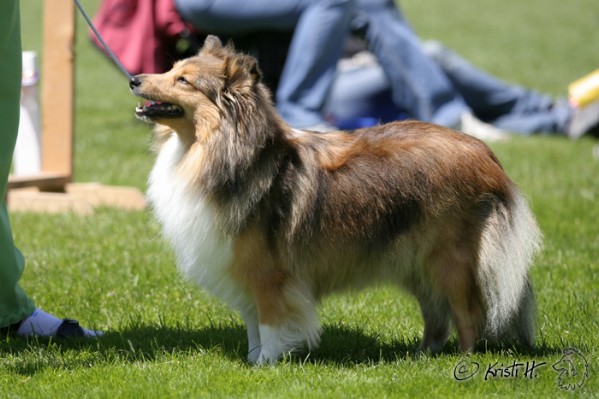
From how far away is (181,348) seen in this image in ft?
14.4

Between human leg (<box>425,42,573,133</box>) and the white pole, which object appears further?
human leg (<box>425,42,573,133</box>)

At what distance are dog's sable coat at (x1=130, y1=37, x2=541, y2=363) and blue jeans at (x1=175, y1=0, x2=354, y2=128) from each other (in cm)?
338

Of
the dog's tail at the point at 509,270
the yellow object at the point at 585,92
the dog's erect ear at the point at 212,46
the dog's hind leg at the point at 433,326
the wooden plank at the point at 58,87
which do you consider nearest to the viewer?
the dog's tail at the point at 509,270

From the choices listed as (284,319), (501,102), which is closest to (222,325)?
(284,319)

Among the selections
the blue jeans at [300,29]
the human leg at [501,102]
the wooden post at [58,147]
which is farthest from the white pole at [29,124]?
the human leg at [501,102]

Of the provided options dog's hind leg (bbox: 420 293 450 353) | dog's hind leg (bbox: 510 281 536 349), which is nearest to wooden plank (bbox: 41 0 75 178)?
dog's hind leg (bbox: 420 293 450 353)

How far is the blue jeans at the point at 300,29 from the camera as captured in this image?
7.54 meters

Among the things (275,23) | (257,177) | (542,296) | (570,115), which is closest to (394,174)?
(257,177)

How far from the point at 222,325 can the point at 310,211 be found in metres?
1.12

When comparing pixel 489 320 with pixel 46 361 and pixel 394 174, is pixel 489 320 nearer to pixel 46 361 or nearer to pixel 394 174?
pixel 394 174

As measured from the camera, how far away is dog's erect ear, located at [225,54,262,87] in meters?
4.02

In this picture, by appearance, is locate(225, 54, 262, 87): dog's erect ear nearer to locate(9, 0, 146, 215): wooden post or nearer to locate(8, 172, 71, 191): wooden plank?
locate(9, 0, 146, 215): wooden post
